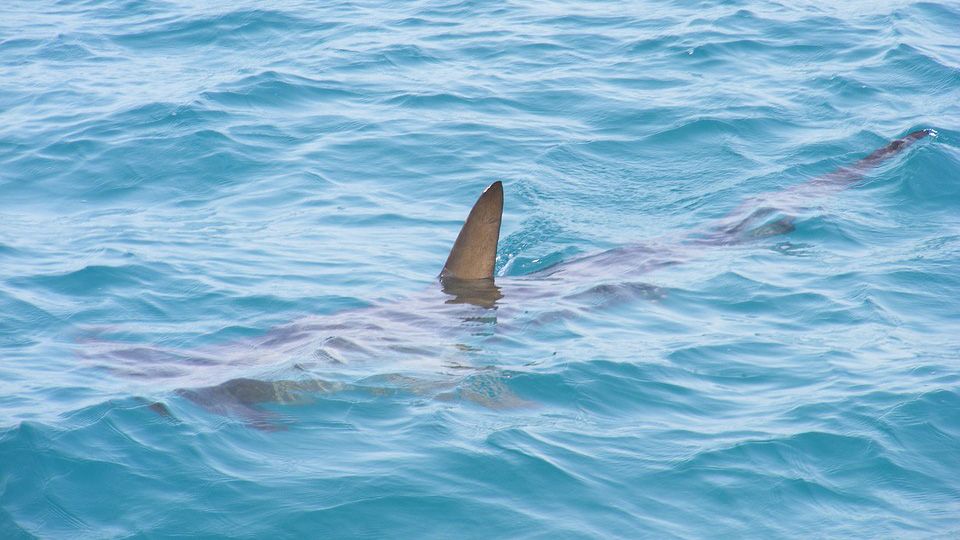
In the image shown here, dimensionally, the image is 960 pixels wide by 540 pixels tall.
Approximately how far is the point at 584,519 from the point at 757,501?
35.0 inches

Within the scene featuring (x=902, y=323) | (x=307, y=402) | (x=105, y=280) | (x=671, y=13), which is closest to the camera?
(x=307, y=402)

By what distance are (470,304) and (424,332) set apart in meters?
0.58

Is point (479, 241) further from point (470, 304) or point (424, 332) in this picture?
point (424, 332)

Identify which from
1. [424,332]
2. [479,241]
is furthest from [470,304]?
[424,332]

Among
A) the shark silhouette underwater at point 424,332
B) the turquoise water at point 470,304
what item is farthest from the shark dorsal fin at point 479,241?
the turquoise water at point 470,304

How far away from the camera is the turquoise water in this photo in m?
5.46

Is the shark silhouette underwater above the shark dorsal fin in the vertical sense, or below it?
below

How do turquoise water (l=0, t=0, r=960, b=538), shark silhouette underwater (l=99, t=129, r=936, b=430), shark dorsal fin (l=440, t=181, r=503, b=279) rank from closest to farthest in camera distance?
turquoise water (l=0, t=0, r=960, b=538), shark silhouette underwater (l=99, t=129, r=936, b=430), shark dorsal fin (l=440, t=181, r=503, b=279)

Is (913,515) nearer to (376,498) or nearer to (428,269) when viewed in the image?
(376,498)

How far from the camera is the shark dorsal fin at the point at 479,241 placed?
7.52 metres

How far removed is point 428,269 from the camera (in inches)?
345

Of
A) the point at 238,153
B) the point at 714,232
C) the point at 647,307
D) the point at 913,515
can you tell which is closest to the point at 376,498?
the point at 913,515

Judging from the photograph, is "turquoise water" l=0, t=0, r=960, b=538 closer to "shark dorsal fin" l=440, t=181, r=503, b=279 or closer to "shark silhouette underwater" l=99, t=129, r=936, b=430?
"shark silhouette underwater" l=99, t=129, r=936, b=430

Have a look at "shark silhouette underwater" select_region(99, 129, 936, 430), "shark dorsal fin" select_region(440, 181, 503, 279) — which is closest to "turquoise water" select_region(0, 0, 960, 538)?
"shark silhouette underwater" select_region(99, 129, 936, 430)
